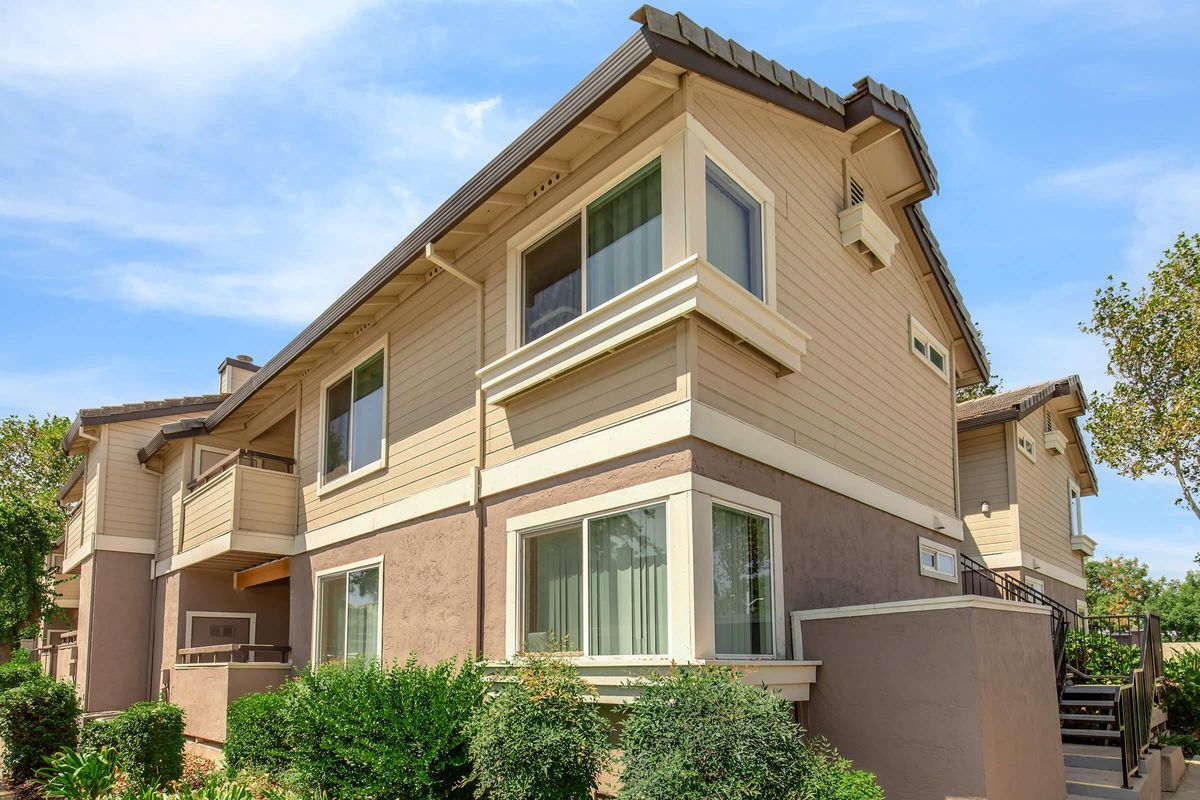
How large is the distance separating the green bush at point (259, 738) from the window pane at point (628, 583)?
4.63m

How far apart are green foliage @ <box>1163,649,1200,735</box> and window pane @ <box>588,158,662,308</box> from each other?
46.8ft

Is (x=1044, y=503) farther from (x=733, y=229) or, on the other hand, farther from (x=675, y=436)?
(x=675, y=436)

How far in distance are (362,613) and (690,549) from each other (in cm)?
650

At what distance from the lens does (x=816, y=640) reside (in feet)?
29.7

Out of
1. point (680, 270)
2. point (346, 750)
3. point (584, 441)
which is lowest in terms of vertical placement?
point (346, 750)

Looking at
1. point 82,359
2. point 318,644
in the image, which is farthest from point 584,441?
point 82,359

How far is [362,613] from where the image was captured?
13.0 metres

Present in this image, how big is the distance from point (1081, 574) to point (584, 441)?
17783 mm

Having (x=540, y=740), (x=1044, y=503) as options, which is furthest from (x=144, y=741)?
(x=1044, y=503)

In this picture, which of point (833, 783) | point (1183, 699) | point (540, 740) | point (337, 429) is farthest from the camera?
point (1183, 699)

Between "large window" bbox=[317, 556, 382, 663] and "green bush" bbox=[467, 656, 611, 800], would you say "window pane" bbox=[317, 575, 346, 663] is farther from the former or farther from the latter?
"green bush" bbox=[467, 656, 611, 800]

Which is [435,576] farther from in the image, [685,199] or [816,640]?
[685,199]

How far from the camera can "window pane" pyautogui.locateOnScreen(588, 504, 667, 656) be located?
27.6ft

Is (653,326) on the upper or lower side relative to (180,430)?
lower
